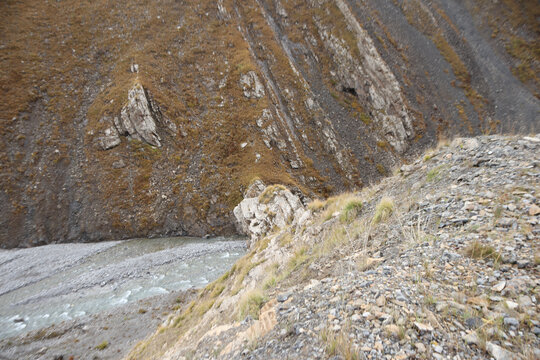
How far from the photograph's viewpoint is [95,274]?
26.4m

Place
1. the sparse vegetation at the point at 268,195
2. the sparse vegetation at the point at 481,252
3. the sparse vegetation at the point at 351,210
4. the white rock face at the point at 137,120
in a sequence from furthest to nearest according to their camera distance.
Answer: the white rock face at the point at 137,120, the sparse vegetation at the point at 268,195, the sparse vegetation at the point at 351,210, the sparse vegetation at the point at 481,252

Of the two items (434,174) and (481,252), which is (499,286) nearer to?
(481,252)

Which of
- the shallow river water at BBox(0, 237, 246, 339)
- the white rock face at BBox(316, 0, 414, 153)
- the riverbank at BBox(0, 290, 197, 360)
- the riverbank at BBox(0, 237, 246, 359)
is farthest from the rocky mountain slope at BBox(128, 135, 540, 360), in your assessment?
the white rock face at BBox(316, 0, 414, 153)

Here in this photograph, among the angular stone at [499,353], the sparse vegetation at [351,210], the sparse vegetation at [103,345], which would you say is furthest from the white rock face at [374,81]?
the sparse vegetation at [103,345]

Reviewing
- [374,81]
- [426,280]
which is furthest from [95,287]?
[374,81]

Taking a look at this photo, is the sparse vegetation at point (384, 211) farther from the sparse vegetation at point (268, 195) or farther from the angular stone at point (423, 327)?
the sparse vegetation at point (268, 195)

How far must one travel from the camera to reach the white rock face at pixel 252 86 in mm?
46969

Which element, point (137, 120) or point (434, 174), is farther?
point (137, 120)

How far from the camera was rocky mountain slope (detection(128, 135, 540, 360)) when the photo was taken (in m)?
2.85

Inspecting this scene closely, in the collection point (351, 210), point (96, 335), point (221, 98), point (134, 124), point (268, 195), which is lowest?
point (96, 335)

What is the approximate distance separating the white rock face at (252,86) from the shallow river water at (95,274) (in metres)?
28.6

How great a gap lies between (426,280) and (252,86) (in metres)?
48.4

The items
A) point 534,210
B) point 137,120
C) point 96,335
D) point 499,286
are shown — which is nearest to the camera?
point 499,286

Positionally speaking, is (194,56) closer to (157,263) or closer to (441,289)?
(157,263)
